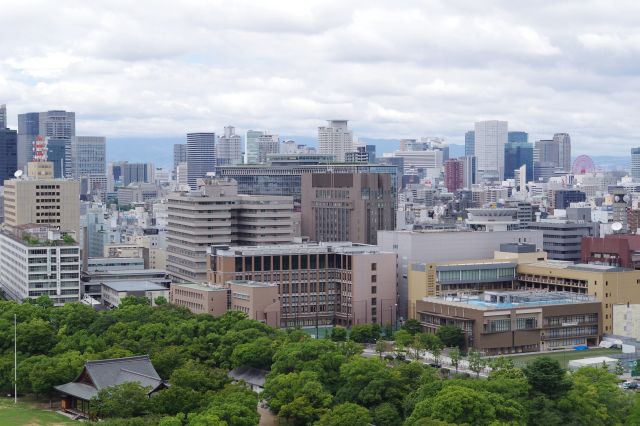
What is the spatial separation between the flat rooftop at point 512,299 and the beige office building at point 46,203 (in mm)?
42966

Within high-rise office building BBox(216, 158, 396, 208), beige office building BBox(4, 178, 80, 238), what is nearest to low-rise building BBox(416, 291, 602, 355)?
beige office building BBox(4, 178, 80, 238)

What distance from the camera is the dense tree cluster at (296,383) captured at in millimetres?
43312

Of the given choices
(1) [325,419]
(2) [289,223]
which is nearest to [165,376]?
(1) [325,419]

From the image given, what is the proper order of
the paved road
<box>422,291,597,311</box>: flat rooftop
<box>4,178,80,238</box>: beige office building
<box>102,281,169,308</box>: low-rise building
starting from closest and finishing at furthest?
the paved road
<box>422,291,597,311</box>: flat rooftop
<box>102,281,169,308</box>: low-rise building
<box>4,178,80,238</box>: beige office building

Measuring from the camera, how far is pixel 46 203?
4114 inches

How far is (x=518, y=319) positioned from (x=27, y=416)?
31.7 meters

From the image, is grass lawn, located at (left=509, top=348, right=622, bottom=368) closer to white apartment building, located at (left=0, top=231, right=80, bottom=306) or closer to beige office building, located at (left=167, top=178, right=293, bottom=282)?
beige office building, located at (left=167, top=178, right=293, bottom=282)

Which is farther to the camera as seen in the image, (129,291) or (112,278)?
(112,278)

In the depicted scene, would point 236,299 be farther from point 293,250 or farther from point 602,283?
point 602,283

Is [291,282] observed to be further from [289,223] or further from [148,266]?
[148,266]

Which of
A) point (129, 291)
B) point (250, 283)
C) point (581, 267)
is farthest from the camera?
point (129, 291)

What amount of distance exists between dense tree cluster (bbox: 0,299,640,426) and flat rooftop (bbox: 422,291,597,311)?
28.9 feet

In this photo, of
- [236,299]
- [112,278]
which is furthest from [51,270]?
[236,299]

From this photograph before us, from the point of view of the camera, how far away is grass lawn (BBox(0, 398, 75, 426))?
48306 millimetres
